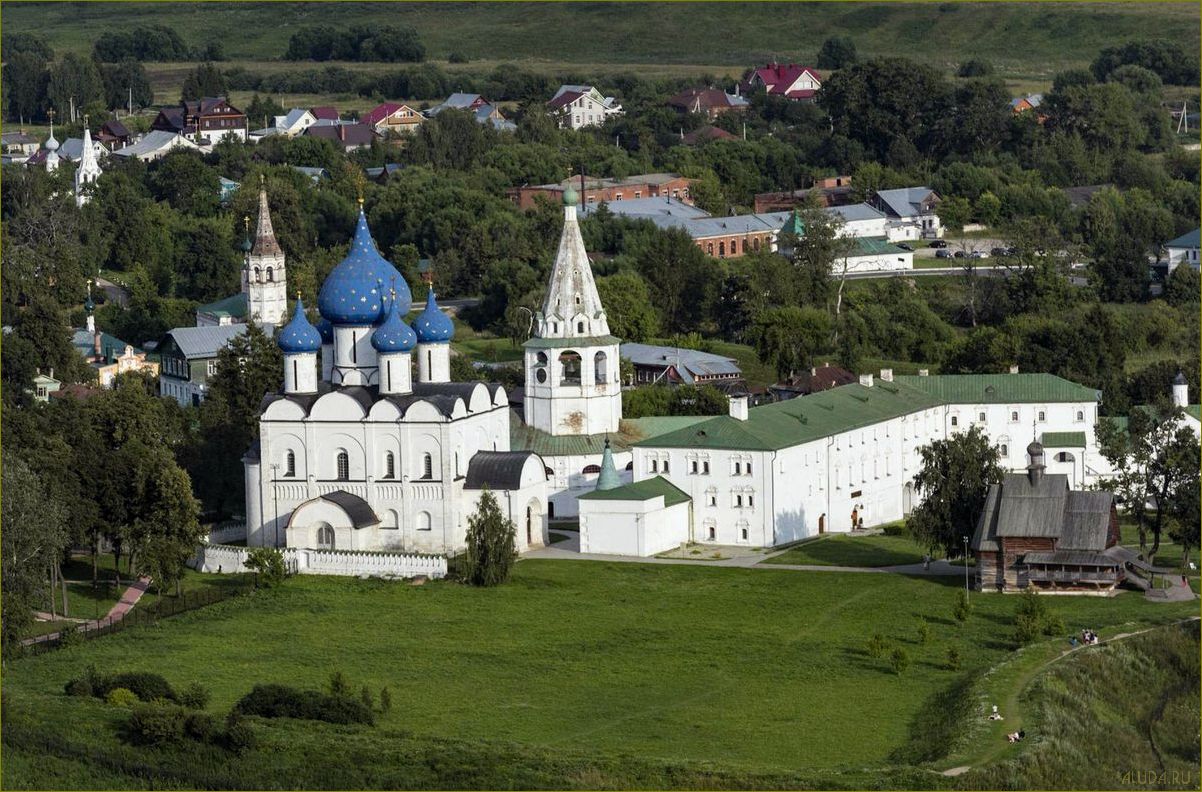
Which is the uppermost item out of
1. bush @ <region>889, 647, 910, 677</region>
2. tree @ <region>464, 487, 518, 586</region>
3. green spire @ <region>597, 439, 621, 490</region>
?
green spire @ <region>597, 439, 621, 490</region>

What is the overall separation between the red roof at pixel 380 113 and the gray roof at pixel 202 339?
55162 millimetres

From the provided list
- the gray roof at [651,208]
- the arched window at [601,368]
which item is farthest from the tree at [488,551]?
the gray roof at [651,208]

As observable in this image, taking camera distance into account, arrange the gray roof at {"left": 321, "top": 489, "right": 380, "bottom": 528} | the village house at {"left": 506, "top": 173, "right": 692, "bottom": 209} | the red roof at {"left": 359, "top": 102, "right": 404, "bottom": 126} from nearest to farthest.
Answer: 1. the gray roof at {"left": 321, "top": 489, "right": 380, "bottom": 528}
2. the village house at {"left": 506, "top": 173, "right": 692, "bottom": 209}
3. the red roof at {"left": 359, "top": 102, "right": 404, "bottom": 126}

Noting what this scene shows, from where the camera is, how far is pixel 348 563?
5866 cm

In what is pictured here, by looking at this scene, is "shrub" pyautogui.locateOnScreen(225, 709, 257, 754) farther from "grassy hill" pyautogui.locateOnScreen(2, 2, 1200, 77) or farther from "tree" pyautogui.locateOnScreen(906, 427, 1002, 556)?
"grassy hill" pyautogui.locateOnScreen(2, 2, 1200, 77)

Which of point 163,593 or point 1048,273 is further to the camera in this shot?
point 1048,273

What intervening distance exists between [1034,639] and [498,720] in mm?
10955

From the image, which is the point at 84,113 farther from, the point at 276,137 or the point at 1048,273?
the point at 1048,273

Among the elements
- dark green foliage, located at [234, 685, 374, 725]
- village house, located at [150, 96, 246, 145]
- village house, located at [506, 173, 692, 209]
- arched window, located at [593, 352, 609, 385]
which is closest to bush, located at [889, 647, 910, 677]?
dark green foliage, located at [234, 685, 374, 725]

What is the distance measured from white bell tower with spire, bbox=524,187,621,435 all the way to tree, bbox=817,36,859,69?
334 ft

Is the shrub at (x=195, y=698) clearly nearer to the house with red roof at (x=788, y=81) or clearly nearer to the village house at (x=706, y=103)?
the village house at (x=706, y=103)

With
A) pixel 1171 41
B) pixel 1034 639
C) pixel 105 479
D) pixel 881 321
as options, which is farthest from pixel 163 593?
pixel 1171 41

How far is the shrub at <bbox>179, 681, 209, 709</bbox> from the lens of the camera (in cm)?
4684

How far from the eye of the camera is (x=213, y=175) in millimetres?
117938
